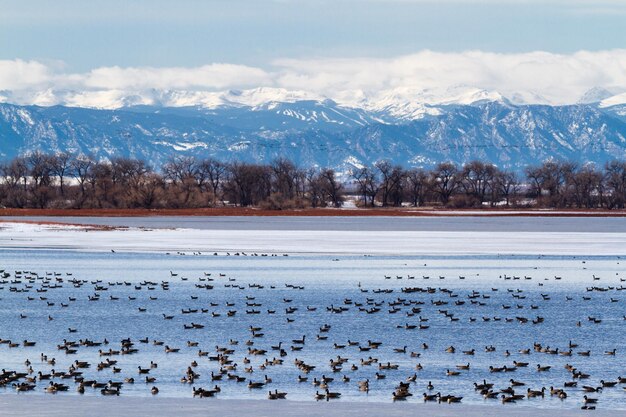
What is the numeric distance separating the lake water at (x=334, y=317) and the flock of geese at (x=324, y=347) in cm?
10

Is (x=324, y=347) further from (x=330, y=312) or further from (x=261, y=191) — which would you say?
(x=261, y=191)

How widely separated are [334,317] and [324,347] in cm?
683

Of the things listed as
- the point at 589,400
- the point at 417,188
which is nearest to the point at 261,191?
the point at 417,188

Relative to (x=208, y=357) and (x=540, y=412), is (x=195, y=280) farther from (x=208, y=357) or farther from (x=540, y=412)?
(x=540, y=412)

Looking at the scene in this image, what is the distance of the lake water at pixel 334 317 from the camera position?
90.7 feet

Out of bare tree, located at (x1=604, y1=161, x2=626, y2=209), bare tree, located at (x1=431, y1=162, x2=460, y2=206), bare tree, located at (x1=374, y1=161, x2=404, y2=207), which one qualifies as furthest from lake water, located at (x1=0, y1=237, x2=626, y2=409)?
bare tree, located at (x1=431, y1=162, x2=460, y2=206)

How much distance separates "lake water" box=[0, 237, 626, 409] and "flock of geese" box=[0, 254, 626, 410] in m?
0.10

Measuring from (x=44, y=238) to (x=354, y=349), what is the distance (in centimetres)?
5898

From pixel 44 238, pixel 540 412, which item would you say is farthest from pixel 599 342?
pixel 44 238

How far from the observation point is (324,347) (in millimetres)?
32125

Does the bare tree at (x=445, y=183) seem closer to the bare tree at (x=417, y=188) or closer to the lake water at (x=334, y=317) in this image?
the bare tree at (x=417, y=188)

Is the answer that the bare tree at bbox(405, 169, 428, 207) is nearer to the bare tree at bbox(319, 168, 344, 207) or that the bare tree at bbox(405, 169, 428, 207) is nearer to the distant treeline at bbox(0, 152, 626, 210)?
the distant treeline at bbox(0, 152, 626, 210)

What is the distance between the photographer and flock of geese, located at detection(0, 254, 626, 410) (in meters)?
26.2

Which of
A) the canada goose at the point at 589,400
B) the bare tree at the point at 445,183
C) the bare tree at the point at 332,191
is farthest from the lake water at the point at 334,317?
the bare tree at the point at 445,183
